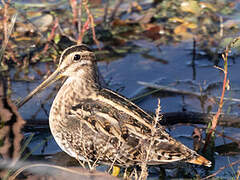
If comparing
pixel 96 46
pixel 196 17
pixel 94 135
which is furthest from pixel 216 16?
pixel 94 135

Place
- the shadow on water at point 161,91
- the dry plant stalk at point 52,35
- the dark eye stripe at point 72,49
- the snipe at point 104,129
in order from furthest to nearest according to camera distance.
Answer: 1. the dry plant stalk at point 52,35
2. the shadow on water at point 161,91
3. the dark eye stripe at point 72,49
4. the snipe at point 104,129

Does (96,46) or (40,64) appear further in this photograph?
(96,46)

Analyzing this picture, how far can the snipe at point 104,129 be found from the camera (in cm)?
363

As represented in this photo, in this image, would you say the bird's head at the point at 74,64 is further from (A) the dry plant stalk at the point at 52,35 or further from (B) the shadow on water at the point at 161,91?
(A) the dry plant stalk at the point at 52,35

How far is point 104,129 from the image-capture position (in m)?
3.69

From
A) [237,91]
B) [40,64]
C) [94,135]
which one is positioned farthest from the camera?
[40,64]

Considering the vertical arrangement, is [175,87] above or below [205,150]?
above

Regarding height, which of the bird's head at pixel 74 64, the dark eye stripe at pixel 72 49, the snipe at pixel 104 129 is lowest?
the snipe at pixel 104 129

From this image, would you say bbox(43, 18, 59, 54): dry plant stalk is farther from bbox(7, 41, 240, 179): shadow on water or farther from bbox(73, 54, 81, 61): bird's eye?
bbox(73, 54, 81, 61): bird's eye

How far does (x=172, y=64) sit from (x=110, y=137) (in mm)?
2586

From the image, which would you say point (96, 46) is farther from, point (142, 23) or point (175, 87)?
point (175, 87)

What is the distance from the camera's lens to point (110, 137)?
3.45 meters

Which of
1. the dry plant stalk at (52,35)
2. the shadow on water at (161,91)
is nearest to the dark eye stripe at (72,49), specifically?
the shadow on water at (161,91)

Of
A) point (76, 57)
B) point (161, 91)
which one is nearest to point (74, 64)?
point (76, 57)
